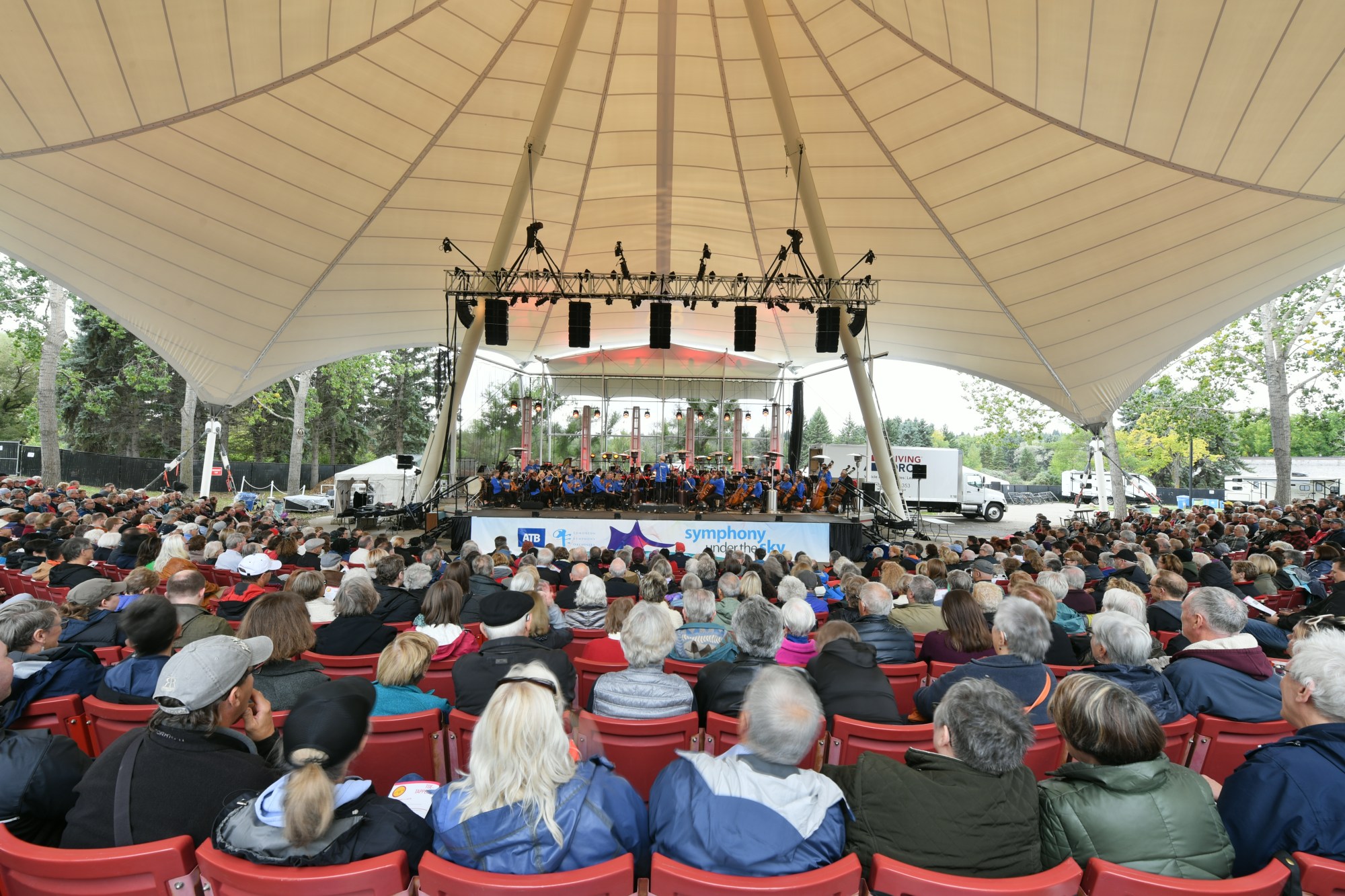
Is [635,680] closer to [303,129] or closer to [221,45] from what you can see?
[221,45]

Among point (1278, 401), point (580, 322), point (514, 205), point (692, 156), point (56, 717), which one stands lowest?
point (56, 717)

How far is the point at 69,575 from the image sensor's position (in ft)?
19.3

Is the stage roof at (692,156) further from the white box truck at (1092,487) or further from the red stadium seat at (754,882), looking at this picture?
the white box truck at (1092,487)

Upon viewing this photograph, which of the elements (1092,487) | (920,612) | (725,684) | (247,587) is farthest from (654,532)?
(1092,487)

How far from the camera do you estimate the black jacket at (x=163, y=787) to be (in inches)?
73.4

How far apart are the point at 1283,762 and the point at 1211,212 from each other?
40.6ft

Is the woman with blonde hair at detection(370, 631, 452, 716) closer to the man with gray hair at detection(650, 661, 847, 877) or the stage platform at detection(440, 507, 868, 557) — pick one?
the man with gray hair at detection(650, 661, 847, 877)

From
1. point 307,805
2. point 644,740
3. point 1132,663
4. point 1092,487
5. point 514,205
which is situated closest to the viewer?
point 307,805

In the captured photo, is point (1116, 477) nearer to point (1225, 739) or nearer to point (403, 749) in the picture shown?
point (1225, 739)

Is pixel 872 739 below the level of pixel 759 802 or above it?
below

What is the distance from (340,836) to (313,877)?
10cm

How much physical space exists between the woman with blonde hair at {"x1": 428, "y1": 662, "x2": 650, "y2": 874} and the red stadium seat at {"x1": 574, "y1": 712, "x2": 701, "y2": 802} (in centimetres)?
91

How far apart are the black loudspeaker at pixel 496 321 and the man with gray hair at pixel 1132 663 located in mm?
12090

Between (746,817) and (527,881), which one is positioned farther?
(746,817)
